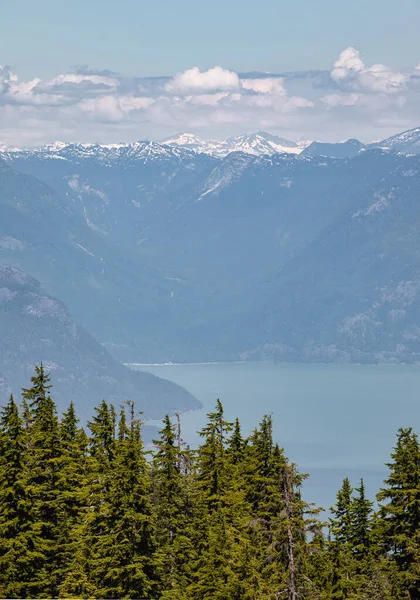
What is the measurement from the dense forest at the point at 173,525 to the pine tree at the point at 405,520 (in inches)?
2.7

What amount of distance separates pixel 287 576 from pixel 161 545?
7.50 m

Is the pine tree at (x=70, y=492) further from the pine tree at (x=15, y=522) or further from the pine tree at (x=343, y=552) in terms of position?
the pine tree at (x=343, y=552)

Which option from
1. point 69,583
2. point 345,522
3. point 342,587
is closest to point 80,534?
point 69,583

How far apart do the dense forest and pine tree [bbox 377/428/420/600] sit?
68mm

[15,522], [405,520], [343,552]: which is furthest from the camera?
[343,552]

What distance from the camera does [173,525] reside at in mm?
53875

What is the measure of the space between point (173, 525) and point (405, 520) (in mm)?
11351

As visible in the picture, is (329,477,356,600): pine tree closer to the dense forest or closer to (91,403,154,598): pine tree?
the dense forest

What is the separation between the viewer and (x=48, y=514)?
5325 centimetres

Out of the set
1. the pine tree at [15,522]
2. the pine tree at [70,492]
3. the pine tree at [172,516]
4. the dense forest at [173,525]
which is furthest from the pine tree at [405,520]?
the pine tree at [15,522]

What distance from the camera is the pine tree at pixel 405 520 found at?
5047 centimetres

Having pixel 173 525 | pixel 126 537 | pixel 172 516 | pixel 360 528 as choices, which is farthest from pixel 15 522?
pixel 360 528

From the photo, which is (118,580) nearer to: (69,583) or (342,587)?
(69,583)

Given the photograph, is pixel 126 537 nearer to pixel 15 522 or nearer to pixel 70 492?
pixel 15 522
